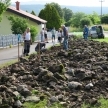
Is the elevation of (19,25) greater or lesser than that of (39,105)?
greater

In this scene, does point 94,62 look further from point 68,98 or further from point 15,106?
point 15,106

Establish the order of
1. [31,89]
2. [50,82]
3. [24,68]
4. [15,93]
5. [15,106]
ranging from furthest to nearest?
[24,68], [50,82], [31,89], [15,93], [15,106]

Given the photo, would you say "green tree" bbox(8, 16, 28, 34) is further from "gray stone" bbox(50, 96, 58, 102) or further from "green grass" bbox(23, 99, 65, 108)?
"green grass" bbox(23, 99, 65, 108)

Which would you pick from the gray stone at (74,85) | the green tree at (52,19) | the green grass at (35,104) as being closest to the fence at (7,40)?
the gray stone at (74,85)

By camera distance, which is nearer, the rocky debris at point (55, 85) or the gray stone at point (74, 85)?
the rocky debris at point (55, 85)

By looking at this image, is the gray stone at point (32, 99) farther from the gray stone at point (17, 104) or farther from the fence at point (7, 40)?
the fence at point (7, 40)

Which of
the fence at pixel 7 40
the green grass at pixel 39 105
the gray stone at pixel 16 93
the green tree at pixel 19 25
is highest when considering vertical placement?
the green tree at pixel 19 25

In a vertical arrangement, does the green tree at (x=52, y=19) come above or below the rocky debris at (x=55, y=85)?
above

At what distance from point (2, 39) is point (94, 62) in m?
16.5

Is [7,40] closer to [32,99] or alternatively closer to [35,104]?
[32,99]

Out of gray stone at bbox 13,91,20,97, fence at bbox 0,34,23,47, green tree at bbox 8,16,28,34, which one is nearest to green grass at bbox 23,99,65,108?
gray stone at bbox 13,91,20,97

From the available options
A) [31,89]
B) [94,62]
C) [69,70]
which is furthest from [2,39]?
[31,89]

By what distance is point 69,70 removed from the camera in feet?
50.7

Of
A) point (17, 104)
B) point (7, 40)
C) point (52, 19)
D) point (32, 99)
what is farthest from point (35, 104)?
point (52, 19)
